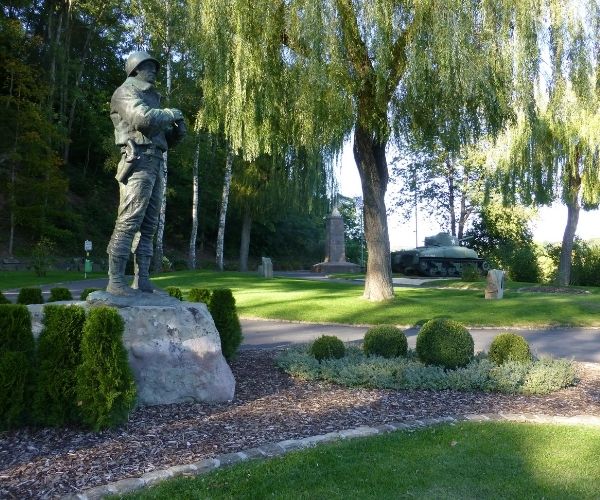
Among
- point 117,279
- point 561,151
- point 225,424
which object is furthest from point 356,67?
point 561,151

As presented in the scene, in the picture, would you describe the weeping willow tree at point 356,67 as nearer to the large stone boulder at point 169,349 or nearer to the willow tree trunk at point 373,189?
the willow tree trunk at point 373,189

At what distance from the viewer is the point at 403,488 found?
3705 millimetres

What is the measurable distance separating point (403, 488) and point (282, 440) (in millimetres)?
1249

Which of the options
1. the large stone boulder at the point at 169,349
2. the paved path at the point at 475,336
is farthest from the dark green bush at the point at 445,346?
the paved path at the point at 475,336

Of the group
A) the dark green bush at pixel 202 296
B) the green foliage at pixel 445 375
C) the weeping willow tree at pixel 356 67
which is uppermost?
the weeping willow tree at pixel 356 67

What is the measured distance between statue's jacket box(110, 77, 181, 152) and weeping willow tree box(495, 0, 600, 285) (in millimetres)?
13643

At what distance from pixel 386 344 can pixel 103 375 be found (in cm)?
437

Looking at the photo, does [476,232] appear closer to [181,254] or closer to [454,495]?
[181,254]

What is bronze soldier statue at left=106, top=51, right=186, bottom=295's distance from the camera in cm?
600

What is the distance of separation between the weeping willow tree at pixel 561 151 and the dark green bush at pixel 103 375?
50.3 feet

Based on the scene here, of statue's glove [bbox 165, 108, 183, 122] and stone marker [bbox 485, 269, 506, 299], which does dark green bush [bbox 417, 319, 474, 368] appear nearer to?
statue's glove [bbox 165, 108, 183, 122]

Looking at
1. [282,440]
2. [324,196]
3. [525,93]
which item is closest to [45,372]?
[282,440]

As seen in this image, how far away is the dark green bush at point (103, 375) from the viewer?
477cm

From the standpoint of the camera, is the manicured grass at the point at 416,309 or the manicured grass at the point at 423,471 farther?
the manicured grass at the point at 416,309
